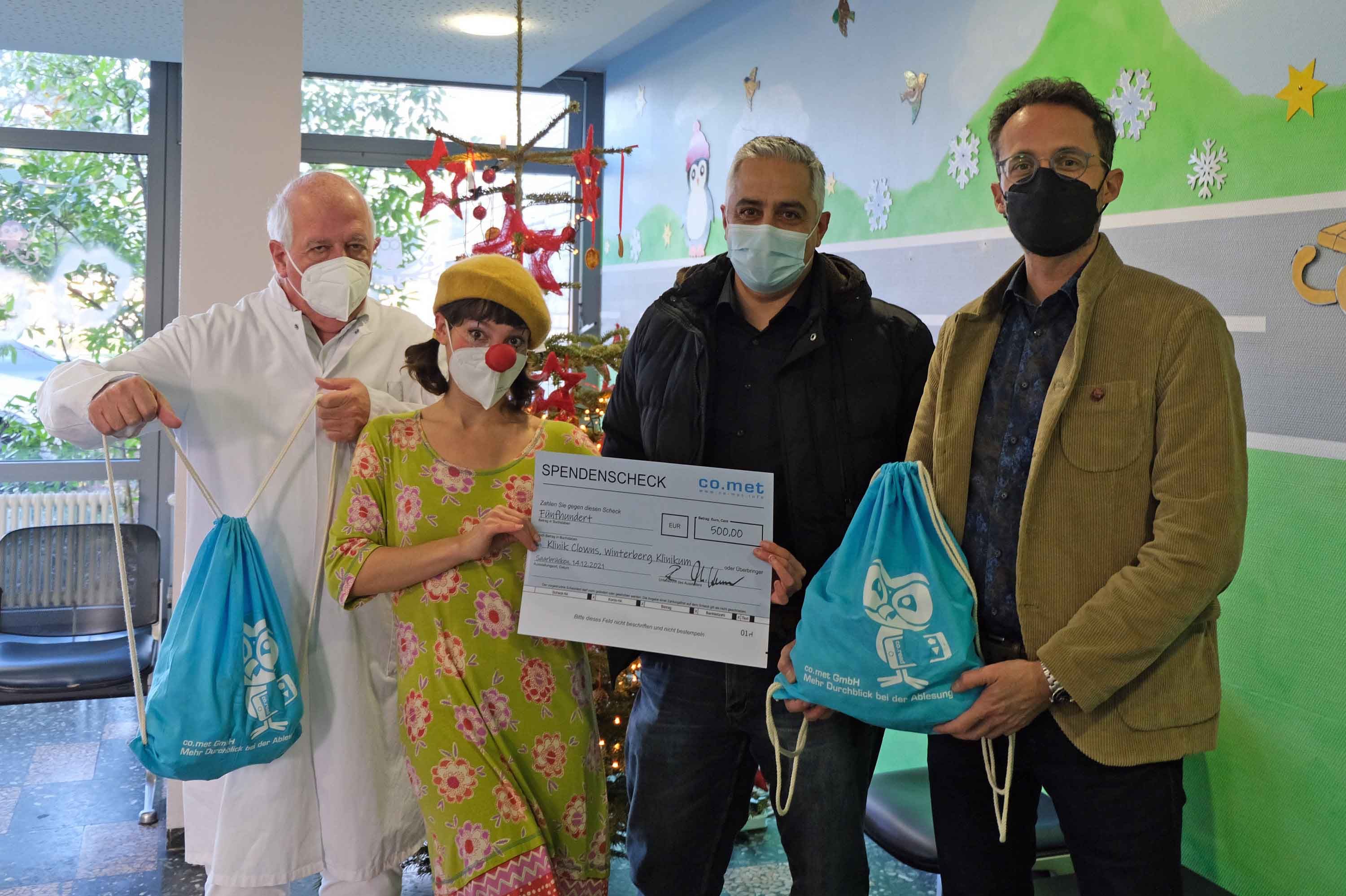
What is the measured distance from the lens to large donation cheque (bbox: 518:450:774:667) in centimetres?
177

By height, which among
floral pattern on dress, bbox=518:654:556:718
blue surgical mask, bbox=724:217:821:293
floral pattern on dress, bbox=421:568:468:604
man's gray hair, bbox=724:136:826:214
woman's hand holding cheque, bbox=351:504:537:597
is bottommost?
floral pattern on dress, bbox=518:654:556:718

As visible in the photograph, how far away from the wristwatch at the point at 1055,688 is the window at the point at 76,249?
6254 mm


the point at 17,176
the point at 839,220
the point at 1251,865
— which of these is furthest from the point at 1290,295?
the point at 17,176

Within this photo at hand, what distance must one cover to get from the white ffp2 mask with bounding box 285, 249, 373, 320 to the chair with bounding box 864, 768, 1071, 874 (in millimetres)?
1556

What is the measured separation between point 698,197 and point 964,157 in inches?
97.7

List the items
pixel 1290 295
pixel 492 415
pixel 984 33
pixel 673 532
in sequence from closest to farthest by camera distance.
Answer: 1. pixel 673 532
2. pixel 492 415
3. pixel 1290 295
4. pixel 984 33

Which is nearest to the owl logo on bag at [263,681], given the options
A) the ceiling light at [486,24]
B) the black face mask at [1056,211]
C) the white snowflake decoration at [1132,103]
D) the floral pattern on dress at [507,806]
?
the floral pattern on dress at [507,806]

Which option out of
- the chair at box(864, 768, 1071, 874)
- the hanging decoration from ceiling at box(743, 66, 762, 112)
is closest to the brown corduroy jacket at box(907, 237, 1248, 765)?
the chair at box(864, 768, 1071, 874)

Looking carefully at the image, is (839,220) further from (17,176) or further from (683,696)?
(17,176)

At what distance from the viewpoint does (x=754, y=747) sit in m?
1.88

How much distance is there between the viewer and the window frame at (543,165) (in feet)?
23.1

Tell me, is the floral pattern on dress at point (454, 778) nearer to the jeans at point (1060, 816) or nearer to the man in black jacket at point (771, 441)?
the man in black jacket at point (771, 441)

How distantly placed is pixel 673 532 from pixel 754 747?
1.37 ft

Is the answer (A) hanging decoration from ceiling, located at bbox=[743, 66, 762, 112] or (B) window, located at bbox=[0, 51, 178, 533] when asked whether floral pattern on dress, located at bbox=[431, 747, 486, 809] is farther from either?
(B) window, located at bbox=[0, 51, 178, 533]
